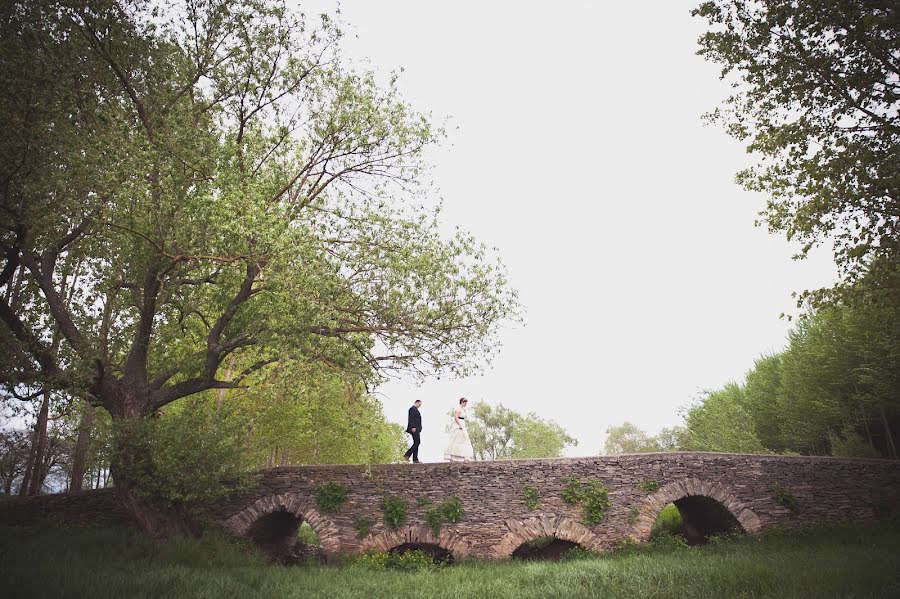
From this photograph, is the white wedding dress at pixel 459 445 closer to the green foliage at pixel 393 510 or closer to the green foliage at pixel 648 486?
the green foliage at pixel 393 510

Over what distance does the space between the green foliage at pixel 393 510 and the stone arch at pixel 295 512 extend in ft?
5.40

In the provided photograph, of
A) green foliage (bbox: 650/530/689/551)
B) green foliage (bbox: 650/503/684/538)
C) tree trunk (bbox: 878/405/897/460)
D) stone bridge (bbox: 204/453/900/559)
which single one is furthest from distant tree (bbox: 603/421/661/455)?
green foliage (bbox: 650/530/689/551)

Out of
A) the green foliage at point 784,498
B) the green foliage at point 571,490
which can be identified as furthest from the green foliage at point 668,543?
the green foliage at point 784,498

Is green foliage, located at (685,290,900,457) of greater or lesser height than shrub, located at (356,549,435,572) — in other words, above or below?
above

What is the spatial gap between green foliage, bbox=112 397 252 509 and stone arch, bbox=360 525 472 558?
492cm

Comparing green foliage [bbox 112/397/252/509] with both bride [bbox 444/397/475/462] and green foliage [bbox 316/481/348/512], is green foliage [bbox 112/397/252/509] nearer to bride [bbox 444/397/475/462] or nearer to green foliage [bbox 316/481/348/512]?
green foliage [bbox 316/481/348/512]

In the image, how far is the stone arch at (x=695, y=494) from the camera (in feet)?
54.7

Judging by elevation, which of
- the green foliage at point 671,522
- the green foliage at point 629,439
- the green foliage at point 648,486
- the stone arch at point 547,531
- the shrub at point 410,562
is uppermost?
the green foliage at point 629,439

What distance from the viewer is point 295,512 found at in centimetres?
1683

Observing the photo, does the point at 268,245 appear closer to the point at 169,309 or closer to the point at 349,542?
the point at 169,309

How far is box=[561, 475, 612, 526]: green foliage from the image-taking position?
16.6 meters

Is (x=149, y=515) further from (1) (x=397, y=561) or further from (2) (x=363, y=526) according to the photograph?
(1) (x=397, y=561)

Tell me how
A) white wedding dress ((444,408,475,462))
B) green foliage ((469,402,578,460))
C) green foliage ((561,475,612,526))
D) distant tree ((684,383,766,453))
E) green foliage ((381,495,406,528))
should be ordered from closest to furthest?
green foliage ((381,495,406,528)) → green foliage ((561,475,612,526)) → white wedding dress ((444,408,475,462)) → distant tree ((684,383,766,453)) → green foliage ((469,402,578,460))

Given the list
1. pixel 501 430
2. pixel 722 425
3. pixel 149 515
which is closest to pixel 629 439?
pixel 501 430
